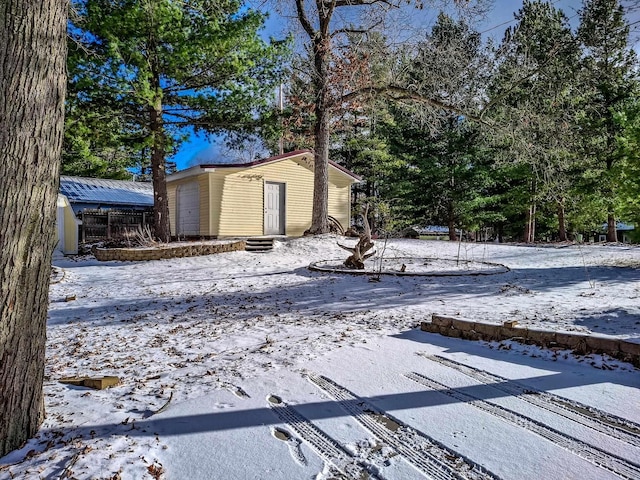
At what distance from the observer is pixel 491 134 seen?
42.5 ft

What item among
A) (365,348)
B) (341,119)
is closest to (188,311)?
(365,348)

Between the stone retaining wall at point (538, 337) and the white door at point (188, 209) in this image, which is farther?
the white door at point (188, 209)

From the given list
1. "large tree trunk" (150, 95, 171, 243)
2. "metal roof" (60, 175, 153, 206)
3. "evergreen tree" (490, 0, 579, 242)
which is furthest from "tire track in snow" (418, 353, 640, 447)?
"metal roof" (60, 175, 153, 206)

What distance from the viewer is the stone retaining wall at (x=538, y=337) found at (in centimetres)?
317

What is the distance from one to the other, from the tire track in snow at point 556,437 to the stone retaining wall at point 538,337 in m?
1.47

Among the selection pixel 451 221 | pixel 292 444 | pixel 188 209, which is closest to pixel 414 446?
pixel 292 444

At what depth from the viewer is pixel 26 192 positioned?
193 cm

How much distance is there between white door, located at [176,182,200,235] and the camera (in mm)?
14930

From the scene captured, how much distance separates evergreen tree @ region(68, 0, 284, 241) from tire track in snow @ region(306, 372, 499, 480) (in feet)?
29.5

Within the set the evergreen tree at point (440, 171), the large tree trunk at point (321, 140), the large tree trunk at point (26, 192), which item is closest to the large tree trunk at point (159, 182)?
the large tree trunk at point (321, 140)

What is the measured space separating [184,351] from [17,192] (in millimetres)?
2223

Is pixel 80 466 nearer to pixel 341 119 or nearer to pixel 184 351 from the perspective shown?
pixel 184 351

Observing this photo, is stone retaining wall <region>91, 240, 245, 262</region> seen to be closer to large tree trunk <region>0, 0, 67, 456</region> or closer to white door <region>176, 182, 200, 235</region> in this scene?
white door <region>176, 182, 200, 235</region>

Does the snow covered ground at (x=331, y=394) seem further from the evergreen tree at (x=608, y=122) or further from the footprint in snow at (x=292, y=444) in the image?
the evergreen tree at (x=608, y=122)
